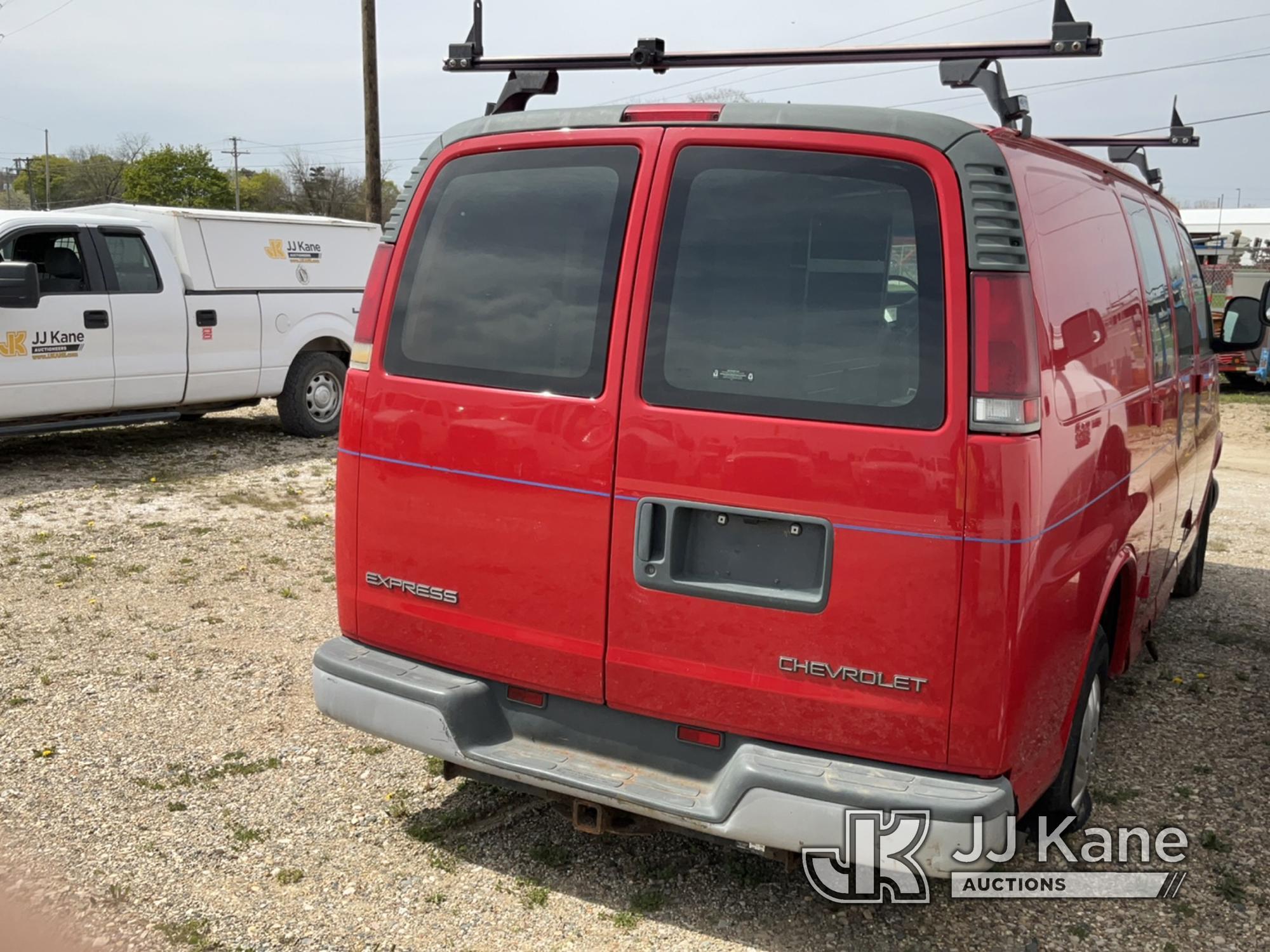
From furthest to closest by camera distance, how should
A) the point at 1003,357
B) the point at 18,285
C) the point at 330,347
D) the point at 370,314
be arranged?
the point at 330,347
the point at 18,285
the point at 370,314
the point at 1003,357

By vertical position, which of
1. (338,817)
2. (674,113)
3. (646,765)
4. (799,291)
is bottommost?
(338,817)

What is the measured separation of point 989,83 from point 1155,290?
1662mm

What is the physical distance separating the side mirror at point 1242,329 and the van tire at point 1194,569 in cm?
119

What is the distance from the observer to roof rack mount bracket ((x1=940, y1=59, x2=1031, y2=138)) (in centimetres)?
316

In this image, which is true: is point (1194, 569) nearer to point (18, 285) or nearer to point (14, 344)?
point (18, 285)

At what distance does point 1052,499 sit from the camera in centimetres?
294

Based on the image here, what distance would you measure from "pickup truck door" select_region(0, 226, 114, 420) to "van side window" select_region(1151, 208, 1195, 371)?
26.3 ft

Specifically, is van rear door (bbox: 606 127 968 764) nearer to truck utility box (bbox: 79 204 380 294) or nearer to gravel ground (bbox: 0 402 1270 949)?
gravel ground (bbox: 0 402 1270 949)

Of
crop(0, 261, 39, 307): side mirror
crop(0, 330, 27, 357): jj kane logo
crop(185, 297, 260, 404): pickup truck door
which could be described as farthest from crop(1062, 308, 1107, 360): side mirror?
crop(185, 297, 260, 404): pickup truck door

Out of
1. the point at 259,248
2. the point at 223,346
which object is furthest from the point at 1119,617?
the point at 259,248

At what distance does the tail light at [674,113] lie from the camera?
3.15m

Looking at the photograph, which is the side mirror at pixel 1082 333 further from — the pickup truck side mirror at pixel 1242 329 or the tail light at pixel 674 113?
the pickup truck side mirror at pixel 1242 329

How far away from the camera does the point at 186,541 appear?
24.5 ft

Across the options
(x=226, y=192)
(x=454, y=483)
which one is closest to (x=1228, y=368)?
(x=454, y=483)
